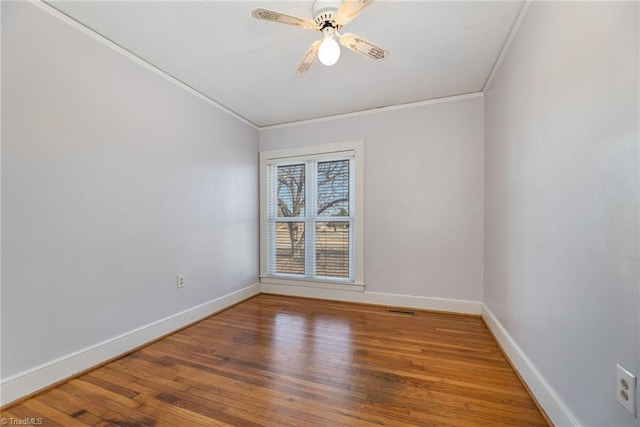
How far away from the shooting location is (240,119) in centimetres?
359

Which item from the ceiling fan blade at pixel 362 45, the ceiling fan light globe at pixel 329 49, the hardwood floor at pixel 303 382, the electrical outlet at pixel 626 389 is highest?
the ceiling fan blade at pixel 362 45

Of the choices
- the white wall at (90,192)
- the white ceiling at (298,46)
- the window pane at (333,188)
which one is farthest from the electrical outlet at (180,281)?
the white ceiling at (298,46)

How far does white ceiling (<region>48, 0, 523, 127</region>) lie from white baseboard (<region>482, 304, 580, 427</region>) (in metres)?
2.33

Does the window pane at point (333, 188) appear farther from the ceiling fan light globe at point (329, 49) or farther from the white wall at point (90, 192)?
the ceiling fan light globe at point (329, 49)

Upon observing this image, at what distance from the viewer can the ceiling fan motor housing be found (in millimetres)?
1560

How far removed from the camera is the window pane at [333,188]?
3.55 meters

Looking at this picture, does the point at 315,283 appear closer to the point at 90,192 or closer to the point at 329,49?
the point at 90,192

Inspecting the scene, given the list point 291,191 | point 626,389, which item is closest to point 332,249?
point 291,191

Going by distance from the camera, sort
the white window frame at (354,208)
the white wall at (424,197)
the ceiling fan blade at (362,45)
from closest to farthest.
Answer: the ceiling fan blade at (362,45)
the white wall at (424,197)
the white window frame at (354,208)

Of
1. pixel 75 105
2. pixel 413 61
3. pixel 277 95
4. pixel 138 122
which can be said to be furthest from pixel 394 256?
pixel 75 105

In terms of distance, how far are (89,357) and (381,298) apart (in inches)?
112

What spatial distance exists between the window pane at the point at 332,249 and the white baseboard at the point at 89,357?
1.51 m

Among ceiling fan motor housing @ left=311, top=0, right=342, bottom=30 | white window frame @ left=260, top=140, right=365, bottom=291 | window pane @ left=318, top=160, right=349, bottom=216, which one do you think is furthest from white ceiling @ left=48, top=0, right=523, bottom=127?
window pane @ left=318, top=160, right=349, bottom=216

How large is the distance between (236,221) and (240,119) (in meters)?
1.42
